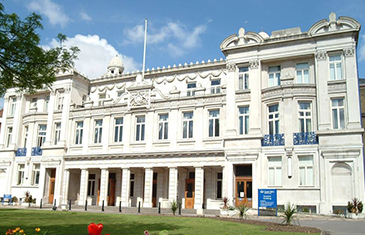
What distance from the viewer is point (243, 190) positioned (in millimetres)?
29578

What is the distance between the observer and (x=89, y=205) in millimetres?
36062

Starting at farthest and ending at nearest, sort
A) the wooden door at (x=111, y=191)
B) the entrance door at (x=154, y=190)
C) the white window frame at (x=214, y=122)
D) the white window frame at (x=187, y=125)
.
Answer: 1. the wooden door at (x=111, y=191)
2. the entrance door at (x=154, y=190)
3. the white window frame at (x=187, y=125)
4. the white window frame at (x=214, y=122)

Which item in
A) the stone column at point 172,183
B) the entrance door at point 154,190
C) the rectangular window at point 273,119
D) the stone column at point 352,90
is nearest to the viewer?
the stone column at point 352,90

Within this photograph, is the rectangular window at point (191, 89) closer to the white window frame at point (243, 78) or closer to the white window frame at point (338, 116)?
the white window frame at point (243, 78)

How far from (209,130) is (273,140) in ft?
20.1

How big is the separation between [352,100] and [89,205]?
25125 mm

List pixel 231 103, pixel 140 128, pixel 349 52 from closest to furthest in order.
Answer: pixel 349 52
pixel 231 103
pixel 140 128

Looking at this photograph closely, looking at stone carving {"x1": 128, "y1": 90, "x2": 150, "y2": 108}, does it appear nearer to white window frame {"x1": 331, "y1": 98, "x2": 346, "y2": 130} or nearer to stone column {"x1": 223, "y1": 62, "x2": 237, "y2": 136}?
stone column {"x1": 223, "y1": 62, "x2": 237, "y2": 136}

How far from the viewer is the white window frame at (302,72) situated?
97.2 ft

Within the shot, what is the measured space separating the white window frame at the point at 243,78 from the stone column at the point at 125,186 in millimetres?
13195

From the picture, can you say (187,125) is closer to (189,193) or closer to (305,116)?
(189,193)

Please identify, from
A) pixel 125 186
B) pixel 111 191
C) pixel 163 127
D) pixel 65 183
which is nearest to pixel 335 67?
pixel 163 127

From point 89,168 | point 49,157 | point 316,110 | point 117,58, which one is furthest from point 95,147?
point 316,110

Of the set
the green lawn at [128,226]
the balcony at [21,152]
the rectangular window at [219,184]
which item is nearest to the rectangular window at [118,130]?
the rectangular window at [219,184]
